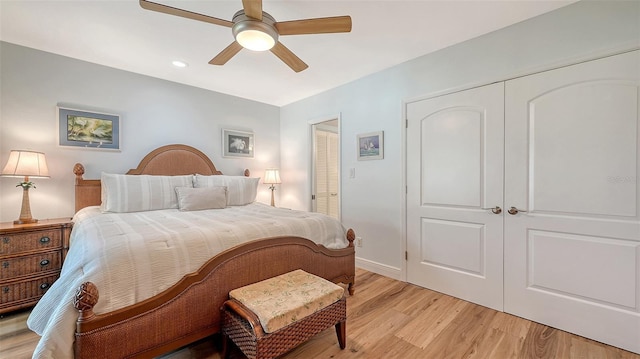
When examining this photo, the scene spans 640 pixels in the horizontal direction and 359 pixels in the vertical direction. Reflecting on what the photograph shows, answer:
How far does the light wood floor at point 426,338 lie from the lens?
1.66m

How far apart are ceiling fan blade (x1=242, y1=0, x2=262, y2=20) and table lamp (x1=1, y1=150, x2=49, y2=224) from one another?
2393mm

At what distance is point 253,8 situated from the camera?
1510mm

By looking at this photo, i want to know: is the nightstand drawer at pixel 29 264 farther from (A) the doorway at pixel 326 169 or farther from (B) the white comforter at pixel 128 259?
(A) the doorway at pixel 326 169

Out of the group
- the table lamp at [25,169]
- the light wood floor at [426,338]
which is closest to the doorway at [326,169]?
the light wood floor at [426,338]

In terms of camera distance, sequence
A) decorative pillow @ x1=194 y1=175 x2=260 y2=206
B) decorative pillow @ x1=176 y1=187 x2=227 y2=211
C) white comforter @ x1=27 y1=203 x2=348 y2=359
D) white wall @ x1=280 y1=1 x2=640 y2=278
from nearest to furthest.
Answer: white comforter @ x1=27 y1=203 x2=348 y2=359, white wall @ x1=280 y1=1 x2=640 y2=278, decorative pillow @ x1=176 y1=187 x2=227 y2=211, decorative pillow @ x1=194 y1=175 x2=260 y2=206

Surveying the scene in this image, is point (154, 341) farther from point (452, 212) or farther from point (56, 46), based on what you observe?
point (56, 46)

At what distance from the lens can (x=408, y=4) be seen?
1884 millimetres

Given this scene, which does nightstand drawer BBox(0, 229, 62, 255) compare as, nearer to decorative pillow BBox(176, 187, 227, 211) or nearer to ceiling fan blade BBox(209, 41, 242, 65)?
decorative pillow BBox(176, 187, 227, 211)

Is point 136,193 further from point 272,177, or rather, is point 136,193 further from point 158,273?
point 272,177

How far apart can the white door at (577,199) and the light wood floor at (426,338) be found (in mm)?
196

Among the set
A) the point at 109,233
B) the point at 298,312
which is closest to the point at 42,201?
the point at 109,233

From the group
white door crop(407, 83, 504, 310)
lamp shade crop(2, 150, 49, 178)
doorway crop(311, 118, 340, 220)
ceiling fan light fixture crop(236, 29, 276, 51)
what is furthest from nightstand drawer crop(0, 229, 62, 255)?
white door crop(407, 83, 504, 310)

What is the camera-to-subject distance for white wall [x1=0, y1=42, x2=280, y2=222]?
8.10 feet

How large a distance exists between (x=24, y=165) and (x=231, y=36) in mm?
2133
